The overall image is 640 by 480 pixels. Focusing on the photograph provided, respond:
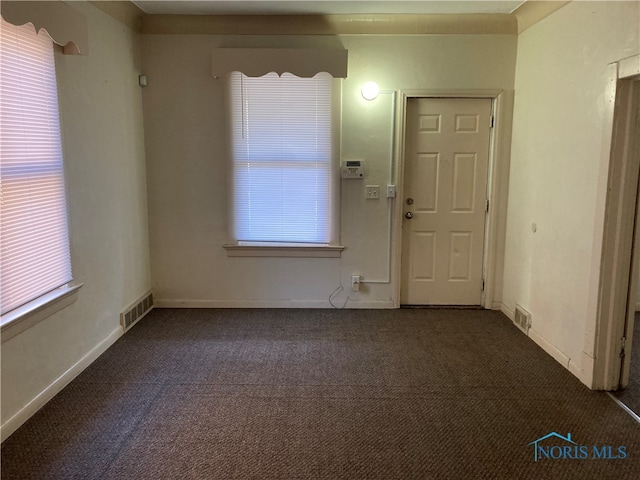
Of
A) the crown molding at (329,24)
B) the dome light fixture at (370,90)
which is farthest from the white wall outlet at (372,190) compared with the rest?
the crown molding at (329,24)

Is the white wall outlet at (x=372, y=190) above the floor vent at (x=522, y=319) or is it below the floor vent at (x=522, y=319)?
above

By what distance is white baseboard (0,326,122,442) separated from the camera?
233 cm

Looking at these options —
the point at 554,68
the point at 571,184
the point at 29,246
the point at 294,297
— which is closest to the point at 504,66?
the point at 554,68

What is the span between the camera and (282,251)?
4.25m

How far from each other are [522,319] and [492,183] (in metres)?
1.22

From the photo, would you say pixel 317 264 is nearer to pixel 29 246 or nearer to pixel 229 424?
pixel 229 424

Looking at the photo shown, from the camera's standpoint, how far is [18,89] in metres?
2.40

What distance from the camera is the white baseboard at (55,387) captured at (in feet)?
7.64

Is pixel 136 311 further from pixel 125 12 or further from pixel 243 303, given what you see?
pixel 125 12

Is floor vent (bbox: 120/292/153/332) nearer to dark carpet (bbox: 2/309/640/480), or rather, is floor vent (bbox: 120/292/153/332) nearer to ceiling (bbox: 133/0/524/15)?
dark carpet (bbox: 2/309/640/480)

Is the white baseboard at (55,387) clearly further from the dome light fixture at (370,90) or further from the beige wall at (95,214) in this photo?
the dome light fixture at (370,90)

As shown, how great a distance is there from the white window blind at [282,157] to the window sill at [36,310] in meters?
1.64

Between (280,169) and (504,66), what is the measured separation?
7.01 feet

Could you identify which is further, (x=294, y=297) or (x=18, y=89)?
(x=294, y=297)
